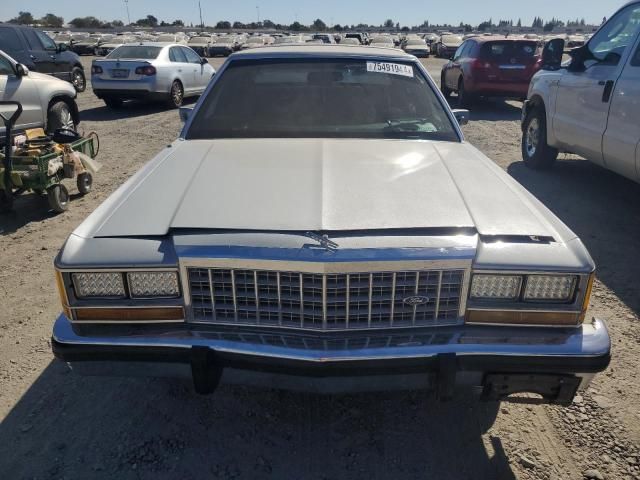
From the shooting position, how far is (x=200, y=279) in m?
2.12

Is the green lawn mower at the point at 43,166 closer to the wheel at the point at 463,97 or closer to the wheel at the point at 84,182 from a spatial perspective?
the wheel at the point at 84,182

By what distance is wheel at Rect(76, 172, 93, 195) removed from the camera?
5906mm

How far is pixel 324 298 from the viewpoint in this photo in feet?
6.76

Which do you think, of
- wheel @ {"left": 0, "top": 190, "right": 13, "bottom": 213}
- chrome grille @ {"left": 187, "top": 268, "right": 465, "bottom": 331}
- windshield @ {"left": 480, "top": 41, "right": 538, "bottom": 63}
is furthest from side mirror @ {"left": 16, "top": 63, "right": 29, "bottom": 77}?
windshield @ {"left": 480, "top": 41, "right": 538, "bottom": 63}

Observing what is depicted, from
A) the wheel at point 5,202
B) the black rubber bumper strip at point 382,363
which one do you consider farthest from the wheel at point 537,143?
the wheel at point 5,202

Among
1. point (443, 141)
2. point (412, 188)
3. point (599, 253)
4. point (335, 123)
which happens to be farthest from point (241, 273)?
point (599, 253)

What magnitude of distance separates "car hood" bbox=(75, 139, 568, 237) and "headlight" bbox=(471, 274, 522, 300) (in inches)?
8.3

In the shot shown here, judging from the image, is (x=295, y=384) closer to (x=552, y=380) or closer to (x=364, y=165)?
(x=552, y=380)

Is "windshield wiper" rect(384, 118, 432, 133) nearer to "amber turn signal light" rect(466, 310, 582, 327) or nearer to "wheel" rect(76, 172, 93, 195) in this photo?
"amber turn signal light" rect(466, 310, 582, 327)

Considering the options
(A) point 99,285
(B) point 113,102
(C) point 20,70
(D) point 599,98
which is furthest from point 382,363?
(B) point 113,102

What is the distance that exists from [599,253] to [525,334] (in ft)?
9.44

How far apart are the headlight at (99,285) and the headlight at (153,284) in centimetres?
5

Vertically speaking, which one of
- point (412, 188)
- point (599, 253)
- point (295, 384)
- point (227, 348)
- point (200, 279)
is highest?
point (412, 188)

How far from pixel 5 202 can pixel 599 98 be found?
6.37 m
